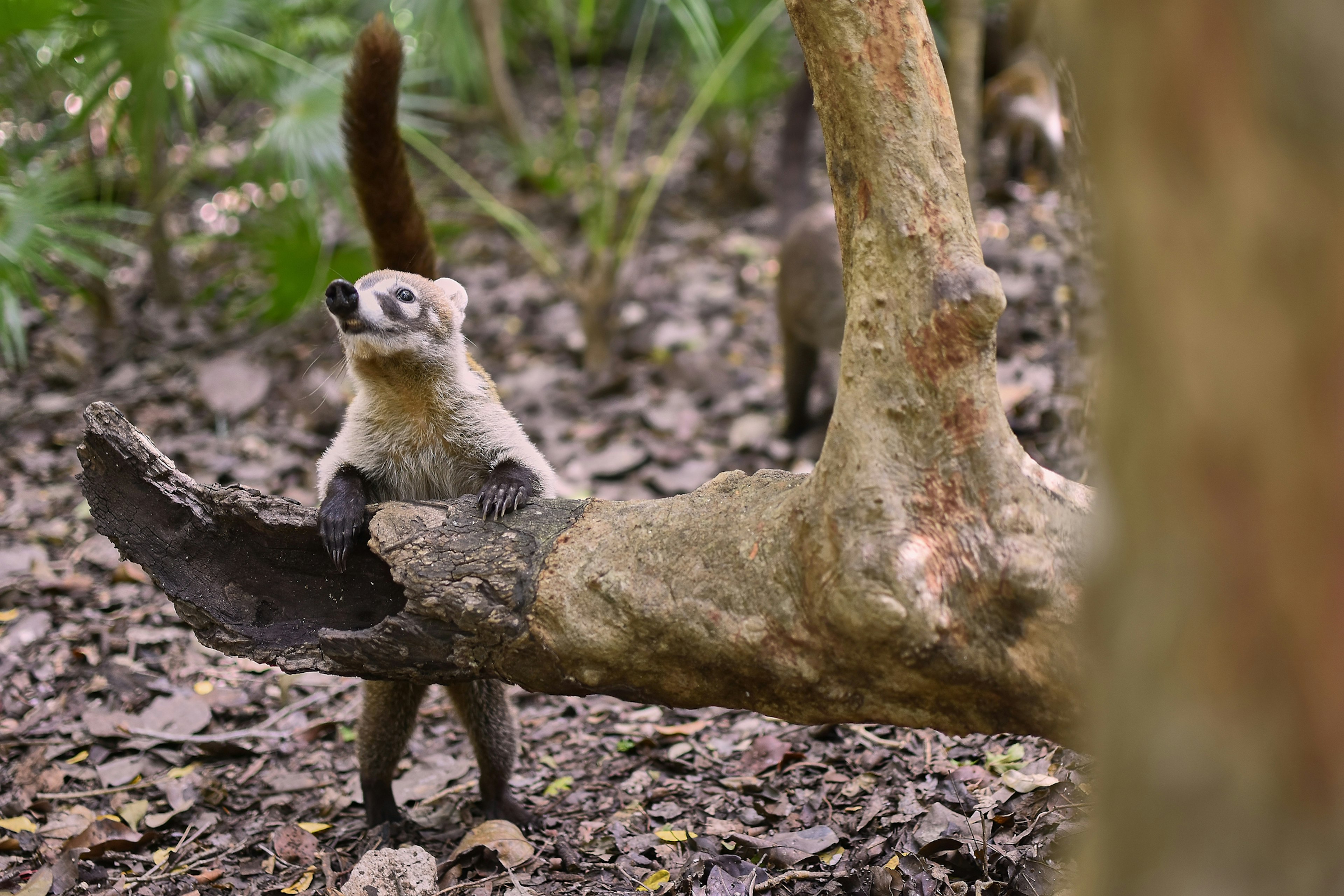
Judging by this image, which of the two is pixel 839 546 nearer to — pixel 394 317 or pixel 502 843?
pixel 502 843

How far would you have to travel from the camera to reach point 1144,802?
1.09 meters

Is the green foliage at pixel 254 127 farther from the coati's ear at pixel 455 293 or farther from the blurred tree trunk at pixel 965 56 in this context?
the coati's ear at pixel 455 293

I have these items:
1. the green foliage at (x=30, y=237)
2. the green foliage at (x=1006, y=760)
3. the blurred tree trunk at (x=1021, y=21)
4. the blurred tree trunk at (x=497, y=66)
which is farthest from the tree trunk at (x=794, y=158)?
the green foliage at (x=1006, y=760)

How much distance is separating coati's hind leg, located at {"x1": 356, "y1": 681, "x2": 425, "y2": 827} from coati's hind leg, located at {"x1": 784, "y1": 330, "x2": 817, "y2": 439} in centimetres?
301

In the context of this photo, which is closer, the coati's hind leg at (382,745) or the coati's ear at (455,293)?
the coati's hind leg at (382,745)

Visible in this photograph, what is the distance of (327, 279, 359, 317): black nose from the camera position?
2.97 meters

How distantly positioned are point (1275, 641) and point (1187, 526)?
0.13 m

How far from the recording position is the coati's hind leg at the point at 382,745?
308 cm

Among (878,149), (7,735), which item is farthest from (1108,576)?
(7,735)

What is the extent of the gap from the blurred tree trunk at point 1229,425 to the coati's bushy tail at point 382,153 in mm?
2728

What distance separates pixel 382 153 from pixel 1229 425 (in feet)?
9.96

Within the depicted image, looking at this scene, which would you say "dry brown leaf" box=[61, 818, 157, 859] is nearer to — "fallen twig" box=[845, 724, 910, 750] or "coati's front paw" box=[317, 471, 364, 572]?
"coati's front paw" box=[317, 471, 364, 572]

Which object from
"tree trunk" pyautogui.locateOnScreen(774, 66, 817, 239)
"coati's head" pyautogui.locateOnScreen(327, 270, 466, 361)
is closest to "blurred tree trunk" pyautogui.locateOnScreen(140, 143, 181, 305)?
"coati's head" pyautogui.locateOnScreen(327, 270, 466, 361)

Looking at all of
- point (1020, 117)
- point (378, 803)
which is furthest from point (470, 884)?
point (1020, 117)
